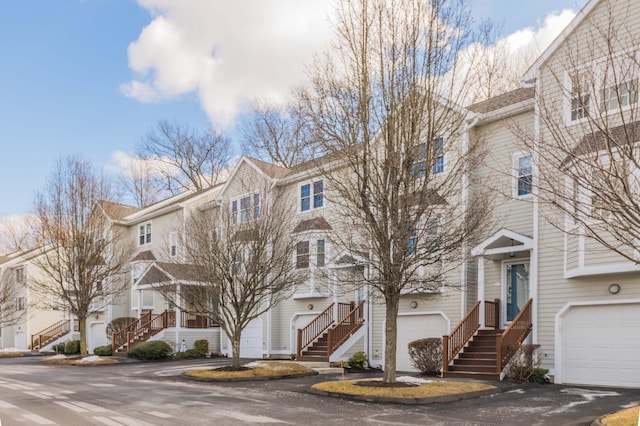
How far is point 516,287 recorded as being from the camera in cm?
1920

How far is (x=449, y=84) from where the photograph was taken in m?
15.1

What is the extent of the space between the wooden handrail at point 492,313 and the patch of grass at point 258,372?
6017 millimetres

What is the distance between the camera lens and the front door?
62.3 ft

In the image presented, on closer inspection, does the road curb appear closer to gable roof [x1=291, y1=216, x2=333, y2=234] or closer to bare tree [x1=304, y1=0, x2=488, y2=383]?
bare tree [x1=304, y1=0, x2=488, y2=383]

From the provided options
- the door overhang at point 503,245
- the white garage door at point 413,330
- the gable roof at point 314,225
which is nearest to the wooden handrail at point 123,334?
the gable roof at point 314,225

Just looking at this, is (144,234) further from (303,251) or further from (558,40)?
(558,40)

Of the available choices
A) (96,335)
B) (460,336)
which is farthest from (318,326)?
(96,335)

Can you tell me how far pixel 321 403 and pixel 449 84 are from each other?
8.29 metres

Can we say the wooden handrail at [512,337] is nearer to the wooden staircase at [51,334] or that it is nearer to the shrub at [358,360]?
the shrub at [358,360]

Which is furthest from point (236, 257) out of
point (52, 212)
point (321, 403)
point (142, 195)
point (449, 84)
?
point (142, 195)

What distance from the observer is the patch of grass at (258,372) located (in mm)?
18750

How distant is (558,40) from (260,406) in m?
12.7

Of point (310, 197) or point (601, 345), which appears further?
point (310, 197)

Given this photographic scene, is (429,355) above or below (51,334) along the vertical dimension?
above
